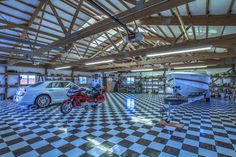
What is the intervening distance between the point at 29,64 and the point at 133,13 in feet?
36.8

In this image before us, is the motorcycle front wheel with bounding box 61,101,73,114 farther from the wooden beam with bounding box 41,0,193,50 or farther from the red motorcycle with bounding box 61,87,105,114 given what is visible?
the wooden beam with bounding box 41,0,193,50

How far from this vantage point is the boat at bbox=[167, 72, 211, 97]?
4961 mm

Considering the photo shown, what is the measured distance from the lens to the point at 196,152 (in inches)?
95.6

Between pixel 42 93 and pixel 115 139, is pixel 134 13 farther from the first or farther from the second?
pixel 42 93

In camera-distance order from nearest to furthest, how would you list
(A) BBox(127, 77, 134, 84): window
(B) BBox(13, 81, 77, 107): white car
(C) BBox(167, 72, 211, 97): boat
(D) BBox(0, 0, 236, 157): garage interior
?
(D) BBox(0, 0, 236, 157): garage interior, (C) BBox(167, 72, 211, 97): boat, (B) BBox(13, 81, 77, 107): white car, (A) BBox(127, 77, 134, 84): window

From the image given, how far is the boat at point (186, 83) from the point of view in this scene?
16.3 feet

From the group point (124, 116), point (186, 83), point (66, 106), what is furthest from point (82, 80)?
point (186, 83)

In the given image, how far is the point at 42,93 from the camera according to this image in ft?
20.8

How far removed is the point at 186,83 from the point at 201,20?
2212 mm

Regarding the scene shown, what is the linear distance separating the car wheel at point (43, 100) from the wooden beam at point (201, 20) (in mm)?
5660

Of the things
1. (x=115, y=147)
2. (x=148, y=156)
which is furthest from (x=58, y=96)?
(x=148, y=156)

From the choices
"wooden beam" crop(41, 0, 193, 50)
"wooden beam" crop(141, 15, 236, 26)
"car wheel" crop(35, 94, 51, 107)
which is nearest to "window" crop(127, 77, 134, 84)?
"car wheel" crop(35, 94, 51, 107)

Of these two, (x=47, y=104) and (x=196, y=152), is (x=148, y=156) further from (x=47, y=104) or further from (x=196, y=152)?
(x=47, y=104)

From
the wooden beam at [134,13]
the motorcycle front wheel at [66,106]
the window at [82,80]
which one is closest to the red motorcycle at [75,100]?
the motorcycle front wheel at [66,106]
